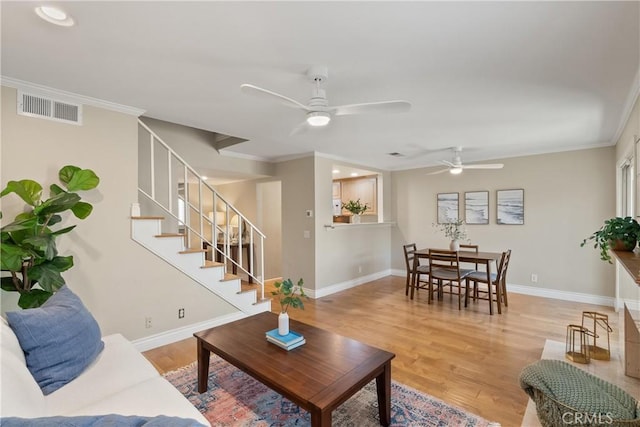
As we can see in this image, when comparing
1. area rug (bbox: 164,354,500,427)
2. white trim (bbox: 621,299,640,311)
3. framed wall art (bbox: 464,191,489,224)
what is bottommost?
area rug (bbox: 164,354,500,427)

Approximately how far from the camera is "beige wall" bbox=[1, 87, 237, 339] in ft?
7.92

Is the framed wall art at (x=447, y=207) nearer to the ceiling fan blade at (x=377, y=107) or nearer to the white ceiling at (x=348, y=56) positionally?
the white ceiling at (x=348, y=56)

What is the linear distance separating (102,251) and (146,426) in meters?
2.53

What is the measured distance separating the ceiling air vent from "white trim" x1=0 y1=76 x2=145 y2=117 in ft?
0.12

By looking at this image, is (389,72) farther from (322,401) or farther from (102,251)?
(102,251)

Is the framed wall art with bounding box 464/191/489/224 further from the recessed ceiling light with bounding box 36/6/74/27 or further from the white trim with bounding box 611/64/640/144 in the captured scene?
the recessed ceiling light with bounding box 36/6/74/27

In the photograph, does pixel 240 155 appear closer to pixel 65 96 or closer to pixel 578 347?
pixel 65 96

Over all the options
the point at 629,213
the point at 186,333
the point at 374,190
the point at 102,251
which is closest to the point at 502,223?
the point at 629,213

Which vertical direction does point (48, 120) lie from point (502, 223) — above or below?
above

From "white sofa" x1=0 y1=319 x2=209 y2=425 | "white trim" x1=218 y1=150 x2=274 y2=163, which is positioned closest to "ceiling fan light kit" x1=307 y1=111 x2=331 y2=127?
"white sofa" x1=0 y1=319 x2=209 y2=425

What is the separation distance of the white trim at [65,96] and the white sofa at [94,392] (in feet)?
6.16

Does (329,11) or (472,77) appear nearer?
(329,11)

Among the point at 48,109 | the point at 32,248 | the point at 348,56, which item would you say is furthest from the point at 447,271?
the point at 48,109

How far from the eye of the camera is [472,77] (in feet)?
7.50
